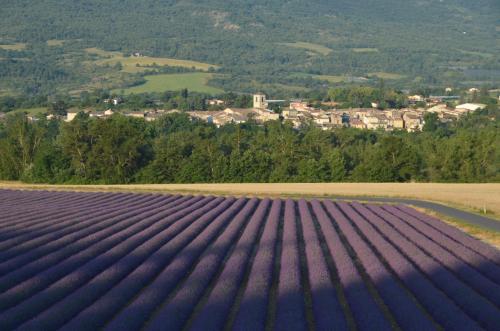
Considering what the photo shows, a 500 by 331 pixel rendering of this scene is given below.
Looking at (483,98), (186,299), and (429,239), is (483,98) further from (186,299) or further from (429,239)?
(186,299)

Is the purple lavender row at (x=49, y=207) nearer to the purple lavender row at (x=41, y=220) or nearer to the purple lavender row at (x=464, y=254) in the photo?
the purple lavender row at (x=41, y=220)

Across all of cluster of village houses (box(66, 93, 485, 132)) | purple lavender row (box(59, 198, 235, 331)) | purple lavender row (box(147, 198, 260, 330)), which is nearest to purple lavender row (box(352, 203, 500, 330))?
purple lavender row (box(147, 198, 260, 330))

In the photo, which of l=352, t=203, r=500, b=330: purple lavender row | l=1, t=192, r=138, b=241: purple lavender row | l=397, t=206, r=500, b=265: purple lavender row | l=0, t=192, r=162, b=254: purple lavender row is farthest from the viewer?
l=1, t=192, r=138, b=241: purple lavender row

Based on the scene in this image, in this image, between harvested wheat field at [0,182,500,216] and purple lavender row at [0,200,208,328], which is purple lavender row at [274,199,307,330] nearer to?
purple lavender row at [0,200,208,328]

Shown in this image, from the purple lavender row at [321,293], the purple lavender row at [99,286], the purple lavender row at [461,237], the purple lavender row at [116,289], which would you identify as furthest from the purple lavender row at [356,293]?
the purple lavender row at [99,286]

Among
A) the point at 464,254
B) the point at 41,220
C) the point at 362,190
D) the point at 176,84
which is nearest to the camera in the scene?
the point at 464,254

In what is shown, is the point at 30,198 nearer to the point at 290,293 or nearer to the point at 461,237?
the point at 461,237

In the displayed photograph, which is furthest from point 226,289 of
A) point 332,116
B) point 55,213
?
point 332,116

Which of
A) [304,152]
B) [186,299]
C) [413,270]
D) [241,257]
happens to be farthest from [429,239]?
[304,152]
